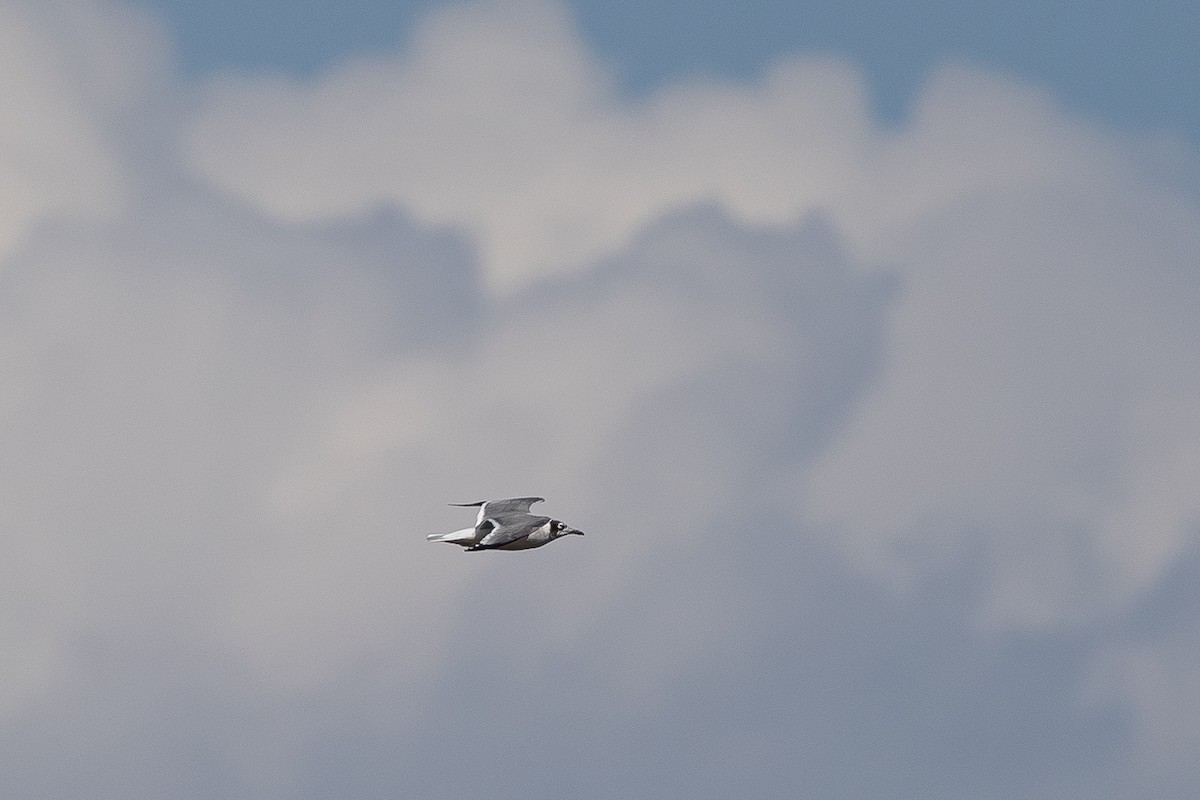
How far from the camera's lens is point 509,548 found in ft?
505

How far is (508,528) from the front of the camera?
155125mm

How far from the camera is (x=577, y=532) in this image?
6491 inches

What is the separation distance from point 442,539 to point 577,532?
1170 cm

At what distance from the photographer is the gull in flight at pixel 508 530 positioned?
15400 cm

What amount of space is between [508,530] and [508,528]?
388mm

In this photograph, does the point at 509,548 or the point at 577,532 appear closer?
the point at 509,548

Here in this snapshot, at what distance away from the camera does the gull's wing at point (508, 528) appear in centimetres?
15262

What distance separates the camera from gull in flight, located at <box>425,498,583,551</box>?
154 meters

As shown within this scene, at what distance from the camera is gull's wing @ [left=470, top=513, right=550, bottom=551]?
501 feet

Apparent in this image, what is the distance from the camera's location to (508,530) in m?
155

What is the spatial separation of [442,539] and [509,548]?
4.83 m

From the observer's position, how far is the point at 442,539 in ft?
513
